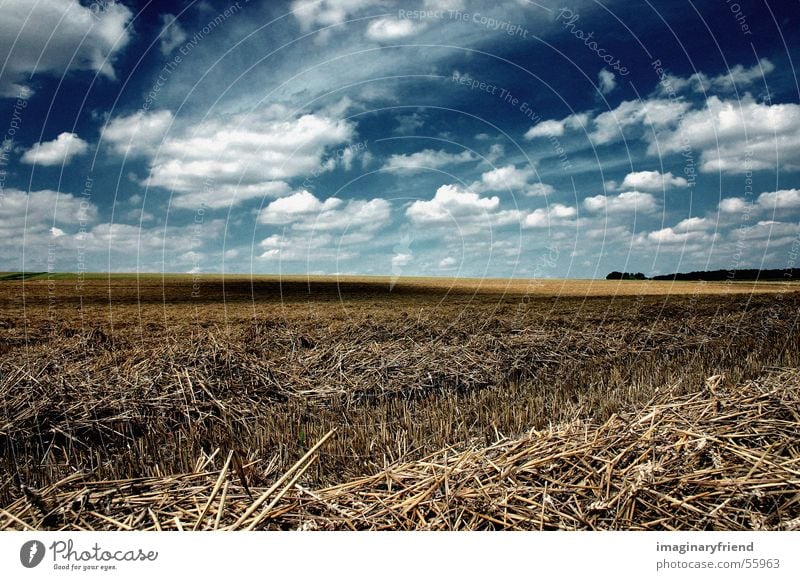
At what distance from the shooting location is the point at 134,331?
13.6m

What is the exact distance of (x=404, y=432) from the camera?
4895 mm

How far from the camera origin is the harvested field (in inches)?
112
